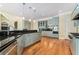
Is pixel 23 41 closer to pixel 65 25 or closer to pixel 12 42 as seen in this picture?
pixel 65 25

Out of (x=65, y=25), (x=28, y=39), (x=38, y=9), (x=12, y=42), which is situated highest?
(x=38, y=9)

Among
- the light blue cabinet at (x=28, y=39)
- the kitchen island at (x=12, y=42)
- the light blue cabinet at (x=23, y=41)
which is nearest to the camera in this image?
the kitchen island at (x=12, y=42)

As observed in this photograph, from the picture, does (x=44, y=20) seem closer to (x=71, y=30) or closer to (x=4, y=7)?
(x=71, y=30)

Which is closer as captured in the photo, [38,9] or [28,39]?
[38,9]

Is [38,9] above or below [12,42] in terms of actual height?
above

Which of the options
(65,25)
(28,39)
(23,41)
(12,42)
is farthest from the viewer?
(28,39)

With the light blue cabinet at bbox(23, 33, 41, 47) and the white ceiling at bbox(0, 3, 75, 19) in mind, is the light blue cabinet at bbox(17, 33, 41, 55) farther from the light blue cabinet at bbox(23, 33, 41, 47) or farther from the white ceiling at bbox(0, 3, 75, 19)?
the white ceiling at bbox(0, 3, 75, 19)

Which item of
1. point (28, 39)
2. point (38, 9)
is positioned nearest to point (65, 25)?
point (38, 9)

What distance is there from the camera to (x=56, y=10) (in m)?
2.88

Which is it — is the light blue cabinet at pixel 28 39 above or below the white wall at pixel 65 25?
below

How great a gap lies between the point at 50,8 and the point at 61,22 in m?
0.45

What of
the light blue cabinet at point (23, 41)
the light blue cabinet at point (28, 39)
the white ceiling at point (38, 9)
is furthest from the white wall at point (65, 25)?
the light blue cabinet at point (28, 39)

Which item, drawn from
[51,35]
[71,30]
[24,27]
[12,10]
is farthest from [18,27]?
[71,30]

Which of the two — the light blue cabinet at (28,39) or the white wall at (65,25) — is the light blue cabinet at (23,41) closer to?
the light blue cabinet at (28,39)
